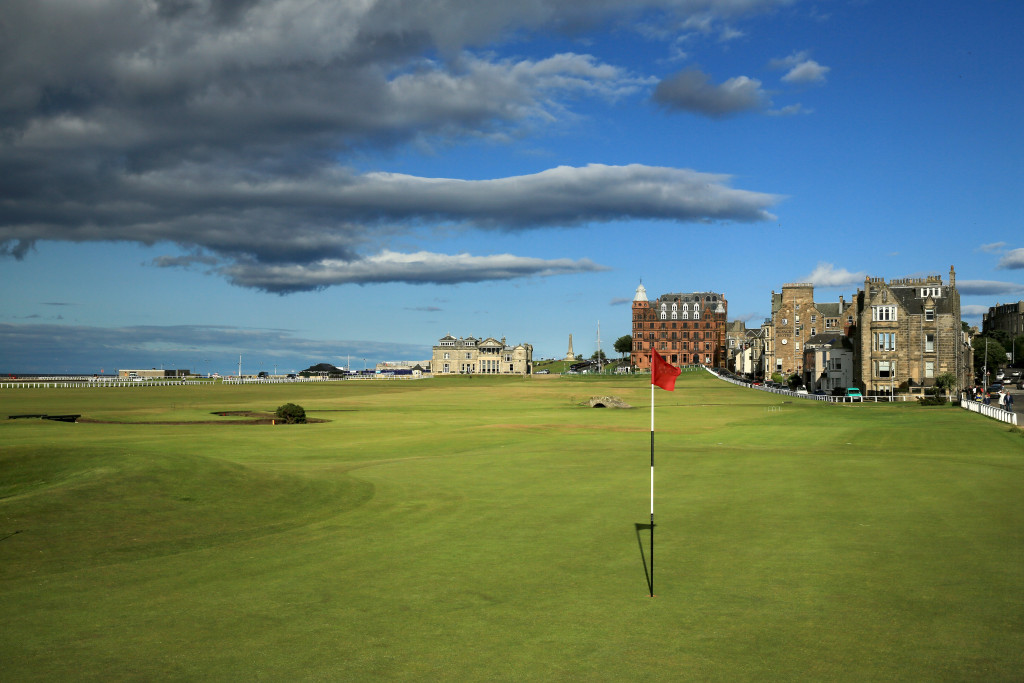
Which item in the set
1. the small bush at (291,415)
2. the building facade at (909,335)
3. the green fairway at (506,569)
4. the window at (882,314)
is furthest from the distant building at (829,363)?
the green fairway at (506,569)

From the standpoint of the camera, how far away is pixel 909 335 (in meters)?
96.6

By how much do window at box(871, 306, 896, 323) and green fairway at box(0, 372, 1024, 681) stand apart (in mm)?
70602

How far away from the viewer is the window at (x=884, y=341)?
319 ft

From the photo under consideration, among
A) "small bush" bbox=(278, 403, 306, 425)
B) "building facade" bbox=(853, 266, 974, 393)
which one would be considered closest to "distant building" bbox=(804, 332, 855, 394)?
"building facade" bbox=(853, 266, 974, 393)

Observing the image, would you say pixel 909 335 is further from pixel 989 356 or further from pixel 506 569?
pixel 989 356

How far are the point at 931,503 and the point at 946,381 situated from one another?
78.6 m

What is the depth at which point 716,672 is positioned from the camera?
413 inches

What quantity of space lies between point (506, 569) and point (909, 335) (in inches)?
3773

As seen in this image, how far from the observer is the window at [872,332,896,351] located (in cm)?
9731

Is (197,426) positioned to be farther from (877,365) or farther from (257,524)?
(877,365)

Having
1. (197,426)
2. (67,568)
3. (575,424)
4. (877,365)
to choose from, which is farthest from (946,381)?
(67,568)

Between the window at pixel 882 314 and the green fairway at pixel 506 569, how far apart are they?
7060cm

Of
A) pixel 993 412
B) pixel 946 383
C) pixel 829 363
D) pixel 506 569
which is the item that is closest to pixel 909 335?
pixel 946 383

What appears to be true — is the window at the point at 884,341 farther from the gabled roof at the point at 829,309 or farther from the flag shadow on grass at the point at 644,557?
the flag shadow on grass at the point at 644,557
